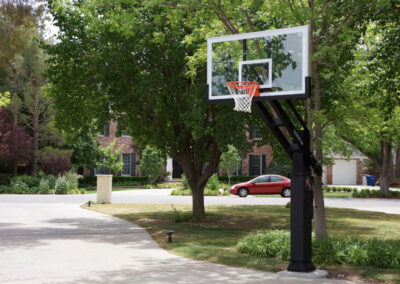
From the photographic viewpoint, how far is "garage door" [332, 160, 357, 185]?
187 ft

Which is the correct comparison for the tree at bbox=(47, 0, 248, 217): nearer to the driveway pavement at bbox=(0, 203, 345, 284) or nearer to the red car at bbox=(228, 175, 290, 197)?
the driveway pavement at bbox=(0, 203, 345, 284)

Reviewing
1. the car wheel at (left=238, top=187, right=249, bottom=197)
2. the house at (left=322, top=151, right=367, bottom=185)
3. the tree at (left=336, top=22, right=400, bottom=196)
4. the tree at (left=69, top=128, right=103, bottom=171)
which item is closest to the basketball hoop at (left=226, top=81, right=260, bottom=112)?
the tree at (left=336, top=22, right=400, bottom=196)

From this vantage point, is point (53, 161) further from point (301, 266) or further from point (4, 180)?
point (301, 266)

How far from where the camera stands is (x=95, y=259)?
10953mm

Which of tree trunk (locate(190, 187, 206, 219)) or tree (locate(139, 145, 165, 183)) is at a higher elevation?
tree (locate(139, 145, 165, 183))

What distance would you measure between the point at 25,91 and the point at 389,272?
113 ft

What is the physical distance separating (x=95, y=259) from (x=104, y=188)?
15235 mm

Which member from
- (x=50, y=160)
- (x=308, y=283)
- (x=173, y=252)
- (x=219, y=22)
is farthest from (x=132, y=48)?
(x=50, y=160)

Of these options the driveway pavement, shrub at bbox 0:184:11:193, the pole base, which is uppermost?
shrub at bbox 0:184:11:193

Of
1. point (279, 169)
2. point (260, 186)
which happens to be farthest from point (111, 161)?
point (260, 186)

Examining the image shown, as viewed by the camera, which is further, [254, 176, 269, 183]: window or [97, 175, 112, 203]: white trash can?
[254, 176, 269, 183]: window

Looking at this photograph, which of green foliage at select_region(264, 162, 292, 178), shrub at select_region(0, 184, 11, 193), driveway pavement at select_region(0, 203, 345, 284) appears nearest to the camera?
driveway pavement at select_region(0, 203, 345, 284)

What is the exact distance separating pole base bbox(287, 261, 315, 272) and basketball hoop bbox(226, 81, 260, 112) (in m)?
2.93

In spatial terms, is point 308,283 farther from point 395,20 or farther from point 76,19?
point 76,19
